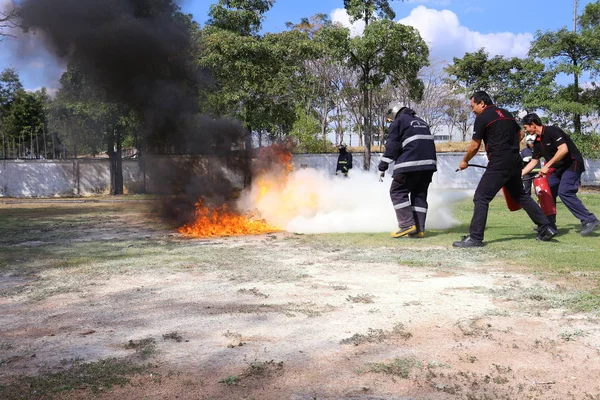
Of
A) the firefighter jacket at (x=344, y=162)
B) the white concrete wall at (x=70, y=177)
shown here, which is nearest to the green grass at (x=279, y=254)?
the firefighter jacket at (x=344, y=162)

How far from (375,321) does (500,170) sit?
4309 millimetres

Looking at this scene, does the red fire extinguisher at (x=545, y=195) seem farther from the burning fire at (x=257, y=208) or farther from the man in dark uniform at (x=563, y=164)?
the burning fire at (x=257, y=208)

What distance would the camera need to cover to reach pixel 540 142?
8523mm

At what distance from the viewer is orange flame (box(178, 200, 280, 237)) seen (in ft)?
31.4

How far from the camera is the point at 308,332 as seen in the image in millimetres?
3752

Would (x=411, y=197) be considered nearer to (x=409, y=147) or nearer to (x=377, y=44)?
(x=409, y=147)

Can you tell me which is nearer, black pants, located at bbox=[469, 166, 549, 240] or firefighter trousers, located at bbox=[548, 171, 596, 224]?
black pants, located at bbox=[469, 166, 549, 240]

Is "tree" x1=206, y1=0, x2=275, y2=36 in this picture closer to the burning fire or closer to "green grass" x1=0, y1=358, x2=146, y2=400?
the burning fire

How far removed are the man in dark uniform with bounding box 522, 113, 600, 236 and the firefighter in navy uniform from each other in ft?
5.00

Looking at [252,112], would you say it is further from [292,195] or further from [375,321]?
[375,321]

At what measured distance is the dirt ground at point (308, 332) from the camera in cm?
287

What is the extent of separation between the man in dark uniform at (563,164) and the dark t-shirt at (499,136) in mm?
965

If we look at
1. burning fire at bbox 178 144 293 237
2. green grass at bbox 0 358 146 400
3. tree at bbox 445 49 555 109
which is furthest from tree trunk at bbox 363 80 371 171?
green grass at bbox 0 358 146 400

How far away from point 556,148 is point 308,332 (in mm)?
6220
